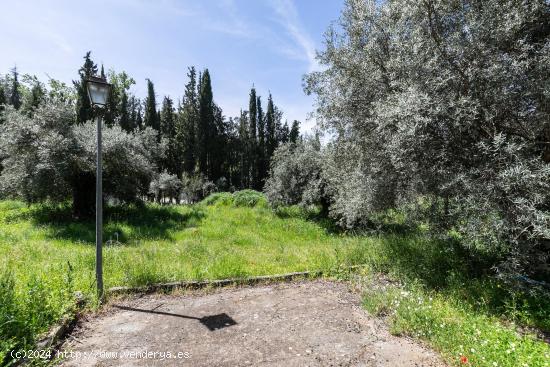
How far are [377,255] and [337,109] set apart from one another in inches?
137

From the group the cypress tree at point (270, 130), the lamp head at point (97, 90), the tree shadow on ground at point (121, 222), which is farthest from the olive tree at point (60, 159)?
the cypress tree at point (270, 130)

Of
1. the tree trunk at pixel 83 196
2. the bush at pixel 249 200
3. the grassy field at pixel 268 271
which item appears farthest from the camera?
the bush at pixel 249 200

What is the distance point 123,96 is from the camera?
36562 mm

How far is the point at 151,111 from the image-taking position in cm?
3750

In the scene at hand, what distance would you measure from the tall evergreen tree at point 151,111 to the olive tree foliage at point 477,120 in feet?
119

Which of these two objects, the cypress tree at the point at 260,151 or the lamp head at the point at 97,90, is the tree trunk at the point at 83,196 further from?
the cypress tree at the point at 260,151

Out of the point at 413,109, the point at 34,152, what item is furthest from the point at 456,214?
the point at 34,152

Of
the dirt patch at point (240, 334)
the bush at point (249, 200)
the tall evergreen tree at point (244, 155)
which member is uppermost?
the tall evergreen tree at point (244, 155)

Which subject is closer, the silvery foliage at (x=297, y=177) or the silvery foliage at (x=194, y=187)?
the silvery foliage at (x=297, y=177)

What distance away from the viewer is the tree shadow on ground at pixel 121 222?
9.91m

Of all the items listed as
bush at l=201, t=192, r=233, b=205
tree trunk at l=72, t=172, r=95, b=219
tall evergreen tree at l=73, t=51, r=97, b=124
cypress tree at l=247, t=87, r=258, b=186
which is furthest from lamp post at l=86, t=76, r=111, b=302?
cypress tree at l=247, t=87, r=258, b=186

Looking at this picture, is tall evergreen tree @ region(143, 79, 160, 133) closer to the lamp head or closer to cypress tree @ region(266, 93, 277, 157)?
cypress tree @ region(266, 93, 277, 157)

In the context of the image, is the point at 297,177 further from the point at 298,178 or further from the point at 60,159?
the point at 60,159

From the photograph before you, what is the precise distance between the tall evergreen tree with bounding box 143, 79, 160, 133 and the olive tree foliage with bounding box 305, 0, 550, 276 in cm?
3617
